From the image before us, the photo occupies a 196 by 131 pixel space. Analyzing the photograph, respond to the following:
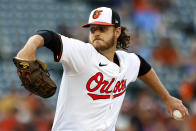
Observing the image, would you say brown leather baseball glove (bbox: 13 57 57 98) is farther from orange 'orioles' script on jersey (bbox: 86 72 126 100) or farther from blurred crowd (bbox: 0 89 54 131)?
blurred crowd (bbox: 0 89 54 131)

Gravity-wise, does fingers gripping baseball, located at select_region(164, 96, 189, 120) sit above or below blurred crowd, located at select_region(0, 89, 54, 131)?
above

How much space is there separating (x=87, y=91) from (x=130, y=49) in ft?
18.1

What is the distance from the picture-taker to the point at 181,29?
1153 centimetres

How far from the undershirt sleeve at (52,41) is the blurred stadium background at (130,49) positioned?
4134mm

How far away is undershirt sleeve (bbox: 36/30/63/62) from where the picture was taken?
12.0 ft

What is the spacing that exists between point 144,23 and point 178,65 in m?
1.45

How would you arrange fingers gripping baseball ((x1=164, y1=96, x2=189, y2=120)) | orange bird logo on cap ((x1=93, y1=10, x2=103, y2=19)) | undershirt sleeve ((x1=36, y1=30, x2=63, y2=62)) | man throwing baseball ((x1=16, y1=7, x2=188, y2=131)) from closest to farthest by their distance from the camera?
undershirt sleeve ((x1=36, y1=30, x2=63, y2=62)), man throwing baseball ((x1=16, y1=7, x2=188, y2=131)), orange bird logo on cap ((x1=93, y1=10, x2=103, y2=19)), fingers gripping baseball ((x1=164, y1=96, x2=189, y2=120))

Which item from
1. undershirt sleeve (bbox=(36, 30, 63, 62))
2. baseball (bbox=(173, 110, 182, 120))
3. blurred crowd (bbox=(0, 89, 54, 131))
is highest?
undershirt sleeve (bbox=(36, 30, 63, 62))

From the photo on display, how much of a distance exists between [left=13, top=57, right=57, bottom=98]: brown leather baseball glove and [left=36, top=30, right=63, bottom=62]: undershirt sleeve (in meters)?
0.17

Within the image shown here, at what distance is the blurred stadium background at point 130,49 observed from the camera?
814 centimetres

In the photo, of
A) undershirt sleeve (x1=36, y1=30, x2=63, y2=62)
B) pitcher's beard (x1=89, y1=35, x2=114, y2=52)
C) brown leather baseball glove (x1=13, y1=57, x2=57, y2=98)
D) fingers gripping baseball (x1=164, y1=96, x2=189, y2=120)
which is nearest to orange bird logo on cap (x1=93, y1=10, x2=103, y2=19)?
pitcher's beard (x1=89, y1=35, x2=114, y2=52)

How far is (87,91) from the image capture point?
4.30 metres

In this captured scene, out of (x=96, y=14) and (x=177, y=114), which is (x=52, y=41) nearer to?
(x=96, y=14)

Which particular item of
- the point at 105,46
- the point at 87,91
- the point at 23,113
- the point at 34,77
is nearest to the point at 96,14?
the point at 105,46
